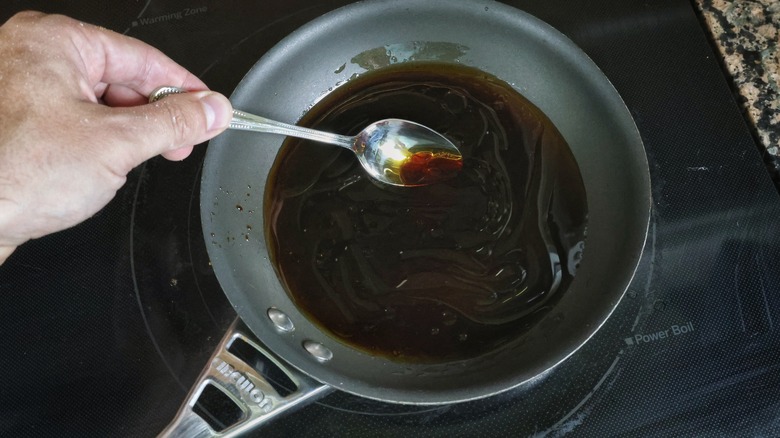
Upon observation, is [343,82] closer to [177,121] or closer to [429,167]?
[429,167]

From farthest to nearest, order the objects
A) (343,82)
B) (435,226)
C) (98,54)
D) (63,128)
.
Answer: (343,82) < (435,226) < (98,54) < (63,128)

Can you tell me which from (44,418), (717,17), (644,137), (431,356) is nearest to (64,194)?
(44,418)

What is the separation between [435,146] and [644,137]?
335 millimetres

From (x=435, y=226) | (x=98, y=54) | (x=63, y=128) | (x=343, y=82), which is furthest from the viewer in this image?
(x=343, y=82)

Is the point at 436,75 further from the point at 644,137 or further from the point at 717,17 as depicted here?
the point at 717,17

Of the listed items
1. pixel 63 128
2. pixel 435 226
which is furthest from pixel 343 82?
pixel 63 128

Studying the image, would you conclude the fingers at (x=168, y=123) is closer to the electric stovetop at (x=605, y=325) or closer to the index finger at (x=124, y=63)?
the index finger at (x=124, y=63)

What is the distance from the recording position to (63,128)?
76cm

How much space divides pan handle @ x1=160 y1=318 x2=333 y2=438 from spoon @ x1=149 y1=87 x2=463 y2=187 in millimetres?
344

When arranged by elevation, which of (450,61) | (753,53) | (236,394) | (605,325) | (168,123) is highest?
(753,53)

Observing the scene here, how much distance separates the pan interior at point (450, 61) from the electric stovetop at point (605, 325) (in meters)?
0.08

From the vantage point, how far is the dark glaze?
3.09 ft

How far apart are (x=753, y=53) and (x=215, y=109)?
0.87m

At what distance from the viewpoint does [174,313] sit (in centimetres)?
99
